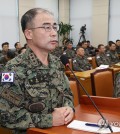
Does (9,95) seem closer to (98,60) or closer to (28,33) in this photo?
(28,33)

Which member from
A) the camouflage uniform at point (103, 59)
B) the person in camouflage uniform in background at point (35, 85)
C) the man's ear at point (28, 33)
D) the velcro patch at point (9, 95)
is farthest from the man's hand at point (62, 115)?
the camouflage uniform at point (103, 59)

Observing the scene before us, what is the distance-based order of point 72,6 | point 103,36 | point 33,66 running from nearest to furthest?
point 33,66 → point 103,36 → point 72,6

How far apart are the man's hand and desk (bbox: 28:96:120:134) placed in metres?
0.03

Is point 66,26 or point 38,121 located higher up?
point 66,26

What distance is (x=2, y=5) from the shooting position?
27.7 ft

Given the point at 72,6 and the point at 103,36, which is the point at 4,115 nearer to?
the point at 103,36

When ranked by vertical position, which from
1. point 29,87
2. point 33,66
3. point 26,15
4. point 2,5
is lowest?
point 29,87

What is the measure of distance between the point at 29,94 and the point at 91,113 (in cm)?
51

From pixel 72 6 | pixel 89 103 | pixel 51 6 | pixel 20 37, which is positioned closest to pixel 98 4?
pixel 72 6

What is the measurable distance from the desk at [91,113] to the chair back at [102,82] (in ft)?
2.45

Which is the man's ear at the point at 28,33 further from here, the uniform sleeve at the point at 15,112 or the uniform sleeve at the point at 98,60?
the uniform sleeve at the point at 98,60

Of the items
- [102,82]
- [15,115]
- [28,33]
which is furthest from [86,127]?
[102,82]

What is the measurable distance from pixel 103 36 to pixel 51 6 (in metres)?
2.62

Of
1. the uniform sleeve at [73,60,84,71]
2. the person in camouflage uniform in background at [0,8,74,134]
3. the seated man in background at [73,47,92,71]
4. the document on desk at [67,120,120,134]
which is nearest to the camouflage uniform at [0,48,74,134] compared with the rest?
the person in camouflage uniform in background at [0,8,74,134]
